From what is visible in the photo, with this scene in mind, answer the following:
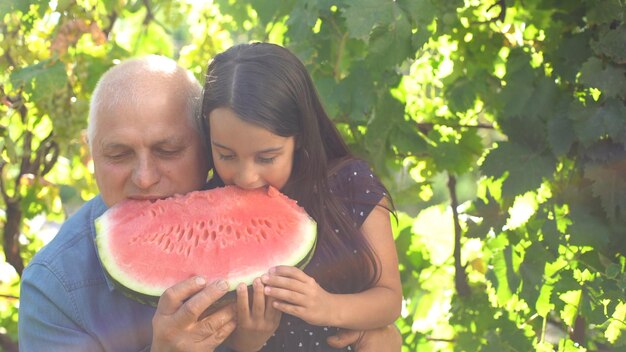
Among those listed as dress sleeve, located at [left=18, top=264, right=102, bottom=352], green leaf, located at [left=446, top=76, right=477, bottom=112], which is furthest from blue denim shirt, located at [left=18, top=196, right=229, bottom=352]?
green leaf, located at [left=446, top=76, right=477, bottom=112]

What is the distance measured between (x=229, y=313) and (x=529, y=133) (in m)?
1.21

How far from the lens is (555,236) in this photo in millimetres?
2734

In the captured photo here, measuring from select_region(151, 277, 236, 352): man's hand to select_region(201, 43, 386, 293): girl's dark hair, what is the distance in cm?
32

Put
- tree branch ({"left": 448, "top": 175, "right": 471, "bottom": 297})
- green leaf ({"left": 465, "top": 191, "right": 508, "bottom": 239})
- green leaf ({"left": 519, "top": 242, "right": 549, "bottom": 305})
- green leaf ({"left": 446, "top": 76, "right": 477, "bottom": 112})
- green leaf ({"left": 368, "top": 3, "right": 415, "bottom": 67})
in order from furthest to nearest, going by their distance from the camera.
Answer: tree branch ({"left": 448, "top": 175, "right": 471, "bottom": 297}) < green leaf ({"left": 446, "top": 76, "right": 477, "bottom": 112}) < green leaf ({"left": 465, "top": 191, "right": 508, "bottom": 239}) < green leaf ({"left": 519, "top": 242, "right": 549, "bottom": 305}) < green leaf ({"left": 368, "top": 3, "right": 415, "bottom": 67})

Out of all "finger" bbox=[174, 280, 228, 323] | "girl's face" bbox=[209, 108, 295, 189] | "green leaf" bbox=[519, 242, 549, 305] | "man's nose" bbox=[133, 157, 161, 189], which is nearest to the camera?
"finger" bbox=[174, 280, 228, 323]

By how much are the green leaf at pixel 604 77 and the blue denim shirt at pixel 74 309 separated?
1.29m

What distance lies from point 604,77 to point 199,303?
4.30 ft

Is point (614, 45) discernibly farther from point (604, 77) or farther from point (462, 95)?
point (462, 95)

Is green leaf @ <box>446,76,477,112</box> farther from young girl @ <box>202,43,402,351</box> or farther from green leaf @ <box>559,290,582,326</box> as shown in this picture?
young girl @ <box>202,43,402,351</box>

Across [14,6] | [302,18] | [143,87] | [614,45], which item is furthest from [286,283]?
[14,6]

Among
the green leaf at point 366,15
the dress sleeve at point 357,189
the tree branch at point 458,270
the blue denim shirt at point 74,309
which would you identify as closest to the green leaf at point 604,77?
the green leaf at point 366,15

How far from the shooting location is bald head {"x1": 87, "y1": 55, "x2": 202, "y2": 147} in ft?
6.93

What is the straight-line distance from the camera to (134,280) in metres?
2.05

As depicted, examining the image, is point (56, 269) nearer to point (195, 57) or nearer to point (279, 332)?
point (279, 332)
